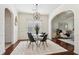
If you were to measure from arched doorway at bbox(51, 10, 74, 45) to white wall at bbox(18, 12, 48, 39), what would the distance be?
0.25 meters

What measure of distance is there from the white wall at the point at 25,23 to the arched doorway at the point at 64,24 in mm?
252

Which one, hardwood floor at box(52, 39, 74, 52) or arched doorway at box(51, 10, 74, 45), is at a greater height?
arched doorway at box(51, 10, 74, 45)

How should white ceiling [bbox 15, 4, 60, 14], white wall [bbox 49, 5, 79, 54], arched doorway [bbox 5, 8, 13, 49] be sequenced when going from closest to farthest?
white ceiling [bbox 15, 4, 60, 14] < white wall [bbox 49, 5, 79, 54] < arched doorway [bbox 5, 8, 13, 49]

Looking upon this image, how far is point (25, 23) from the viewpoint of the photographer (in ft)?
9.11

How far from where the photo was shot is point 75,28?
2.82 metres

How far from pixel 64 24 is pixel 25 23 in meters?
1.17

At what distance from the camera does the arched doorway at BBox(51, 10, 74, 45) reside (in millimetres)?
2725

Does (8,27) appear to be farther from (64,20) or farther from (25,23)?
(64,20)

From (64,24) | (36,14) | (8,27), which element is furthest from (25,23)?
(64,24)

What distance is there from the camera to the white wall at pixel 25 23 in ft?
8.92

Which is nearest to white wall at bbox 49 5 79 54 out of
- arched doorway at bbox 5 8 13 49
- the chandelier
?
the chandelier

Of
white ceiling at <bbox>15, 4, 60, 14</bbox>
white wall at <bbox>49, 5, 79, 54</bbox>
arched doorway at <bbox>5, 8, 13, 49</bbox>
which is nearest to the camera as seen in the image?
white ceiling at <bbox>15, 4, 60, 14</bbox>

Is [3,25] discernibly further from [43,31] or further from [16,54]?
[43,31]

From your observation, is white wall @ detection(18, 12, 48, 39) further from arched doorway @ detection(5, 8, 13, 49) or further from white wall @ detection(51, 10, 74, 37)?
arched doorway @ detection(5, 8, 13, 49)
